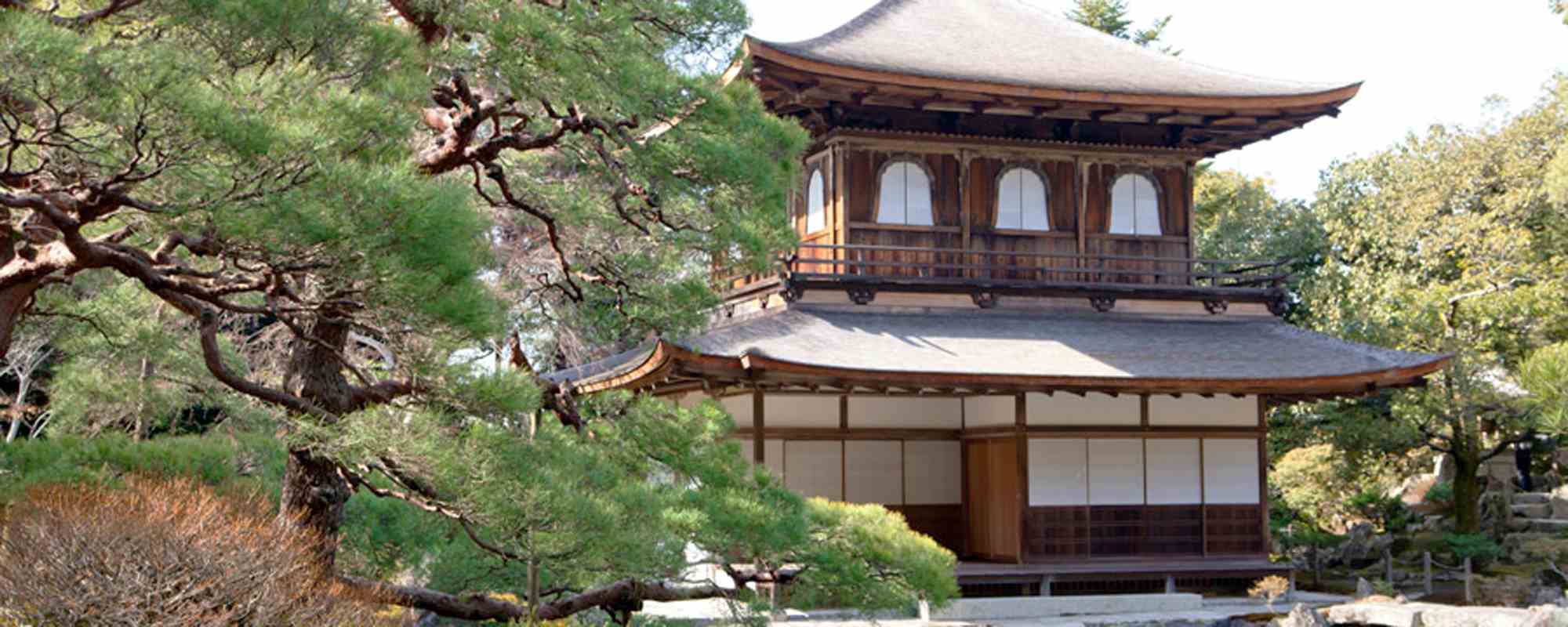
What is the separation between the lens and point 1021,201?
1725cm

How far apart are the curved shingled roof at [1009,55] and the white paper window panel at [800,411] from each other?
140 inches

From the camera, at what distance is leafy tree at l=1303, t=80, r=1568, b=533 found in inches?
777

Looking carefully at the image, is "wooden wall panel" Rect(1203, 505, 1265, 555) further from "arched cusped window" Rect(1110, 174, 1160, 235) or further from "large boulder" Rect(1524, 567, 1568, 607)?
"large boulder" Rect(1524, 567, 1568, 607)

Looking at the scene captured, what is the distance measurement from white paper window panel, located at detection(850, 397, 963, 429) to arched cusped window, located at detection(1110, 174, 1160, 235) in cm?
332

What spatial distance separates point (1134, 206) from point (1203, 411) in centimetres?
300

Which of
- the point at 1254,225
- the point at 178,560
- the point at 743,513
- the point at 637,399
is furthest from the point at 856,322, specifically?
the point at 1254,225

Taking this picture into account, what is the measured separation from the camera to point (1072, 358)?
15000 millimetres

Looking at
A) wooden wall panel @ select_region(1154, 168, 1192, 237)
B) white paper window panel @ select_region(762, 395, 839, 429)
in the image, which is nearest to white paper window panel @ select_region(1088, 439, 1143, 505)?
white paper window panel @ select_region(762, 395, 839, 429)

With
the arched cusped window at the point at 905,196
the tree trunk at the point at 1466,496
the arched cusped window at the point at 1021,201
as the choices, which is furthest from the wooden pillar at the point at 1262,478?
the tree trunk at the point at 1466,496

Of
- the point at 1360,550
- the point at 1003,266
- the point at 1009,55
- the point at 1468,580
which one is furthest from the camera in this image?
the point at 1360,550

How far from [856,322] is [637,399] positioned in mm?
6398

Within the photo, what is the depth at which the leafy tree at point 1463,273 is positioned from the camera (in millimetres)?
19734

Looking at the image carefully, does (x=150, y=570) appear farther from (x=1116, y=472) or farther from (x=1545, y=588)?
(x=1545, y=588)

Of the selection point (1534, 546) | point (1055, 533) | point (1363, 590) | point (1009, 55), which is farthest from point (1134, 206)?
point (1534, 546)
